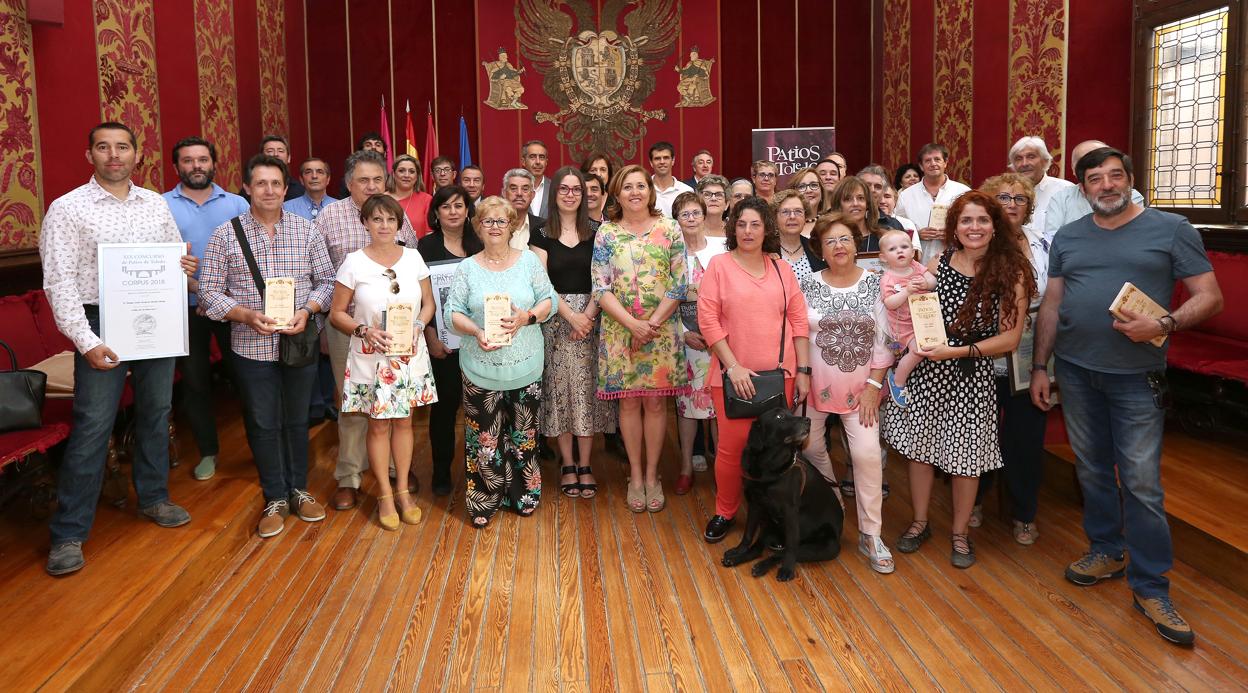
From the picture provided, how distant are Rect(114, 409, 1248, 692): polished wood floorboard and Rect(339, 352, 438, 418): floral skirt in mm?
582

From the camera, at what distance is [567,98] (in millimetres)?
8773

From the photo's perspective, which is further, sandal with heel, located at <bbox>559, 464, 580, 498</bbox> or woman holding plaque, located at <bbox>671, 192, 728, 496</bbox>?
sandal with heel, located at <bbox>559, 464, 580, 498</bbox>

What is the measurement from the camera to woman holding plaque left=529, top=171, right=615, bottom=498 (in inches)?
161

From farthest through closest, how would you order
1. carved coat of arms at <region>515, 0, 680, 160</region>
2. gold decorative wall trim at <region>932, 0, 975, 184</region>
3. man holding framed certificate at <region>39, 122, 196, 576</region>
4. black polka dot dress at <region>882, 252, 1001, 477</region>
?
carved coat of arms at <region>515, 0, 680, 160</region> → gold decorative wall trim at <region>932, 0, 975, 184</region> → black polka dot dress at <region>882, 252, 1001, 477</region> → man holding framed certificate at <region>39, 122, 196, 576</region>

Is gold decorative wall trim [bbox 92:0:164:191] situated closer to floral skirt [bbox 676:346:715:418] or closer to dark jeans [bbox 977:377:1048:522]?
floral skirt [bbox 676:346:715:418]

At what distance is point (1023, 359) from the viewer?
3.36 m

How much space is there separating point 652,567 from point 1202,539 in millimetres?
2061

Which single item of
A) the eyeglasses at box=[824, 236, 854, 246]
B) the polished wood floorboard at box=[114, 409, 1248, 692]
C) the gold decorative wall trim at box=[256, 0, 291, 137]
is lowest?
the polished wood floorboard at box=[114, 409, 1248, 692]

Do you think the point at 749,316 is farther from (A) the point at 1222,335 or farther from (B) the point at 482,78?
(B) the point at 482,78

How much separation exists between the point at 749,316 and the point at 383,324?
1.55 meters

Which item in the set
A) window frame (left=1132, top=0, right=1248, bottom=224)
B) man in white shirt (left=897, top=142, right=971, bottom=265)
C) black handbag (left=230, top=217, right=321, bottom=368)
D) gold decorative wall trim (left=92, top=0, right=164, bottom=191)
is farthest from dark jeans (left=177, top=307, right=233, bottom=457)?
window frame (left=1132, top=0, right=1248, bottom=224)

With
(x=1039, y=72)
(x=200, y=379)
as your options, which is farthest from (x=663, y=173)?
(x=200, y=379)

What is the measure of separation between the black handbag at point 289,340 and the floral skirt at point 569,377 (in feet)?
3.51

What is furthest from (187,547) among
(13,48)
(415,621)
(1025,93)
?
(1025,93)
